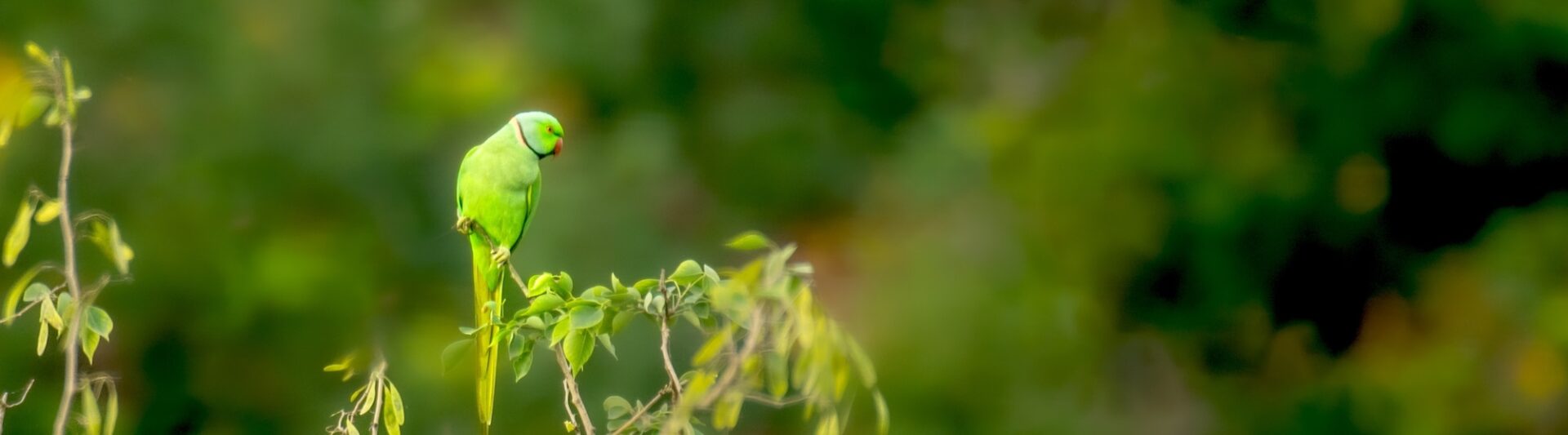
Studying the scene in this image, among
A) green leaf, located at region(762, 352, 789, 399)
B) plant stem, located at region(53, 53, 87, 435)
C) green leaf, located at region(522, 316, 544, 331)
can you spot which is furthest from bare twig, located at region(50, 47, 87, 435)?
green leaf, located at region(762, 352, 789, 399)

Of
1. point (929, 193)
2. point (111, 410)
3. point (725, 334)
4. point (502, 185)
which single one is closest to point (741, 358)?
point (725, 334)

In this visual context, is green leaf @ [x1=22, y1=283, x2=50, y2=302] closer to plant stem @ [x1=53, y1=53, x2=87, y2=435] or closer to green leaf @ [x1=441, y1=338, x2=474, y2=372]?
plant stem @ [x1=53, y1=53, x2=87, y2=435]

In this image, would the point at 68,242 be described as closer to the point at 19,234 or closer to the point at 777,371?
the point at 19,234

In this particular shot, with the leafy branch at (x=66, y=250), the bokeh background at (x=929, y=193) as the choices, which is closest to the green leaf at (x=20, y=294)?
the leafy branch at (x=66, y=250)

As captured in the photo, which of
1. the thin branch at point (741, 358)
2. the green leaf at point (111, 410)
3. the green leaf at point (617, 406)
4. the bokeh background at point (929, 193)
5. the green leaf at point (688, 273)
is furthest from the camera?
the bokeh background at point (929, 193)

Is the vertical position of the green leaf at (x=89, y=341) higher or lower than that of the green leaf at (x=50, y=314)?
lower

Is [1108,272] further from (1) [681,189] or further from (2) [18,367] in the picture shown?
(2) [18,367]

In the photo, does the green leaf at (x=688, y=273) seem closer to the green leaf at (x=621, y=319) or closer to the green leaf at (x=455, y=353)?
the green leaf at (x=621, y=319)
